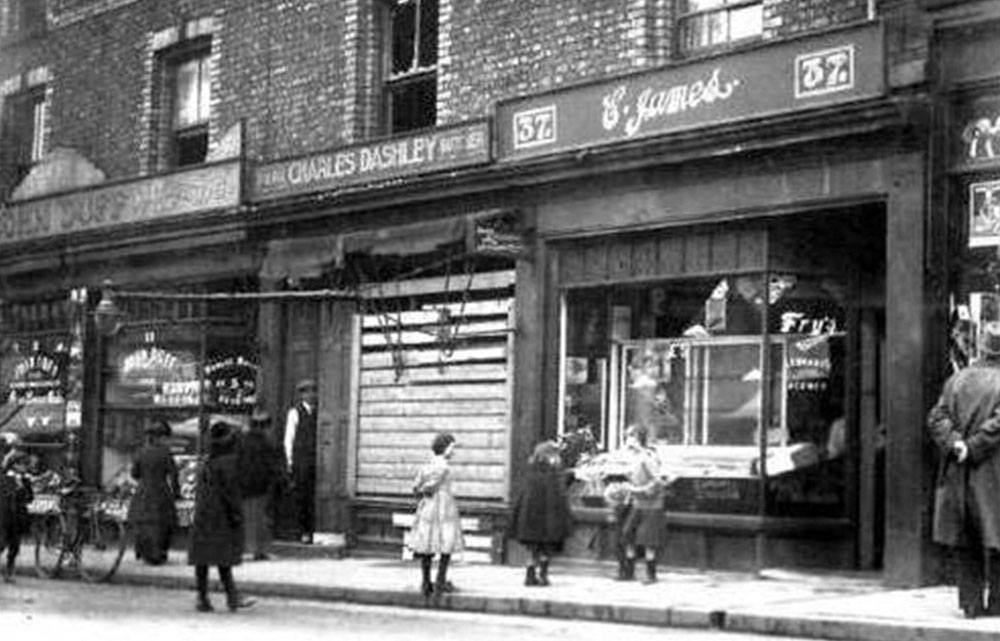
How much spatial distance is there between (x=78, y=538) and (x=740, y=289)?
298 inches

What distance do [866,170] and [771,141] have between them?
0.93 m

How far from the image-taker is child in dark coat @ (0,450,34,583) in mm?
17094

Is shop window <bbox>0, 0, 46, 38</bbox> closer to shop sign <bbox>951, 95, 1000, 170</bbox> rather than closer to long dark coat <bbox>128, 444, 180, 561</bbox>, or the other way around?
long dark coat <bbox>128, 444, 180, 561</bbox>

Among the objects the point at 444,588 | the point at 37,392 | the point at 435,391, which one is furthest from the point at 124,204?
the point at 444,588

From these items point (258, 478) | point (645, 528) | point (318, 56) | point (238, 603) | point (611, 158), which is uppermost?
point (318, 56)

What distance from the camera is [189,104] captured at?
2259 cm

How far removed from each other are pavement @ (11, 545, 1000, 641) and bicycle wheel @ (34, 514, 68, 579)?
0.78m

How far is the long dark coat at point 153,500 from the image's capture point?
17594mm

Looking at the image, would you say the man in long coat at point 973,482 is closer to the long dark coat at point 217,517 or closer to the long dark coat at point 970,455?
the long dark coat at point 970,455

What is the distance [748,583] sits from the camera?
14.3 meters

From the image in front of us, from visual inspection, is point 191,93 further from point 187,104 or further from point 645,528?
point 645,528

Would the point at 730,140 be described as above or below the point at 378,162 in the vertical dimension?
below

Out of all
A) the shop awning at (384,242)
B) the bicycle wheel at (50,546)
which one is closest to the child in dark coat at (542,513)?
the shop awning at (384,242)

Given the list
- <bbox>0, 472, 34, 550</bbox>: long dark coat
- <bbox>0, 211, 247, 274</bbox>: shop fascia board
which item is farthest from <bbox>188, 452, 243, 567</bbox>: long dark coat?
<bbox>0, 211, 247, 274</bbox>: shop fascia board
